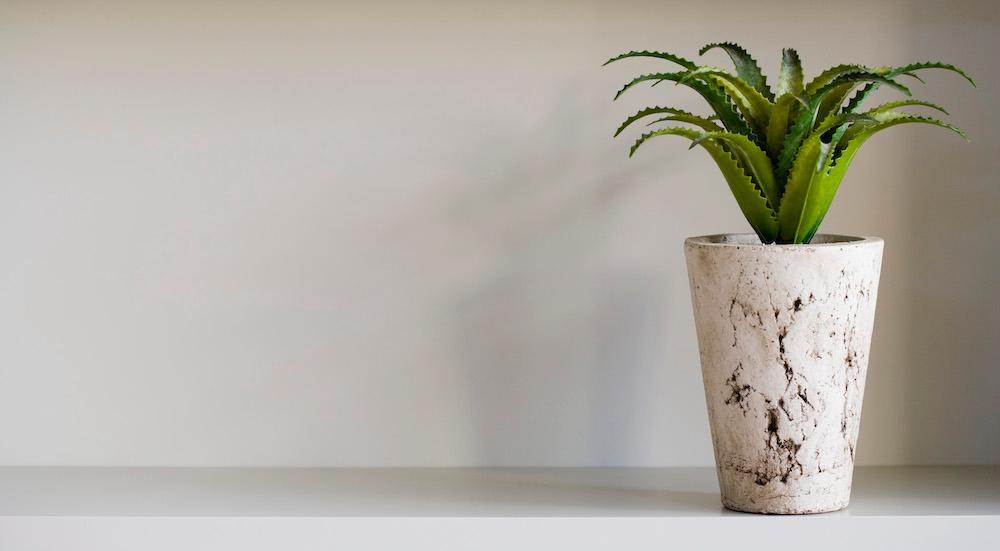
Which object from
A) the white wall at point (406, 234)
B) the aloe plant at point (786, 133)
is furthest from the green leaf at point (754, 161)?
the white wall at point (406, 234)

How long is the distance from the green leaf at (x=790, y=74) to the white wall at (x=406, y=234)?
19 cm

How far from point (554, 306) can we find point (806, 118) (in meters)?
0.36

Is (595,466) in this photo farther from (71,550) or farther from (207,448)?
(71,550)

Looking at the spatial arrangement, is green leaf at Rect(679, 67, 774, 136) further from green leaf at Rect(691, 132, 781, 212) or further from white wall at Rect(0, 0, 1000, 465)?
white wall at Rect(0, 0, 1000, 465)

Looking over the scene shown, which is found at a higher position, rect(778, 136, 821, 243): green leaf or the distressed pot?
rect(778, 136, 821, 243): green leaf

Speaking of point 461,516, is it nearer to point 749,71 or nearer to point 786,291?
point 786,291

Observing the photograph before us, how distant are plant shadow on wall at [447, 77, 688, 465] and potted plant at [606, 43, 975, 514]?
0.67 ft

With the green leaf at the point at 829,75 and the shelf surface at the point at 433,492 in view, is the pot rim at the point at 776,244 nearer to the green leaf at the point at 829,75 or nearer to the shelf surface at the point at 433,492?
the green leaf at the point at 829,75

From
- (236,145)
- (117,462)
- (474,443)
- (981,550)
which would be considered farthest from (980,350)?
(117,462)

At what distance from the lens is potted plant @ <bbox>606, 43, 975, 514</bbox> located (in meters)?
0.88

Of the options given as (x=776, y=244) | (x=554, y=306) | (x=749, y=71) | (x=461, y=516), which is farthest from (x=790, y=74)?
(x=461, y=516)

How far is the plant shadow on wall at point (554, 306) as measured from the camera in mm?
1124

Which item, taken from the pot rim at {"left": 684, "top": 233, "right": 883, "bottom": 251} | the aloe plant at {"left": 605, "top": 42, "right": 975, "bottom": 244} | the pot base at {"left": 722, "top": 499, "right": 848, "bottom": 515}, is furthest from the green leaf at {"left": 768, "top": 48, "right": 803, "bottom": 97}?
the pot base at {"left": 722, "top": 499, "right": 848, "bottom": 515}

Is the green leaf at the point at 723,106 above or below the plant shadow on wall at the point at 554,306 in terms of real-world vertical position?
above
